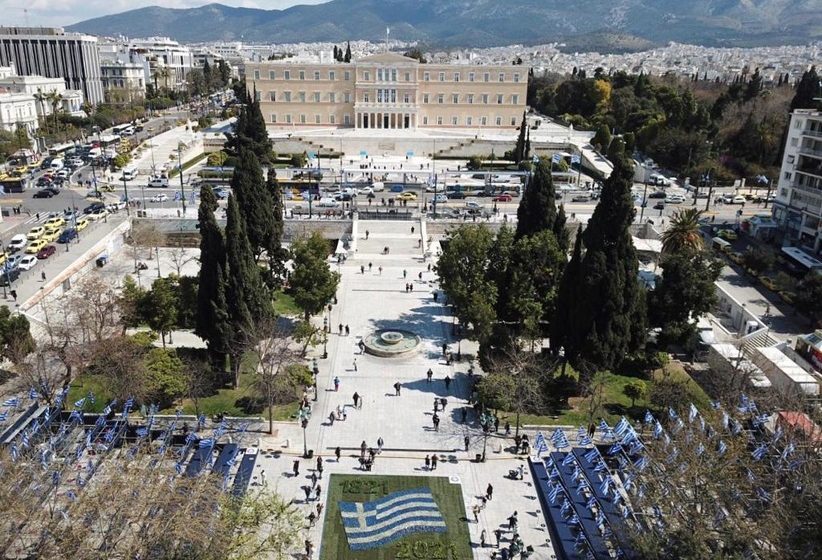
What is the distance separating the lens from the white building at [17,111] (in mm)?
74500

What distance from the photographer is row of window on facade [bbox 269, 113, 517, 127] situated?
8312 centimetres

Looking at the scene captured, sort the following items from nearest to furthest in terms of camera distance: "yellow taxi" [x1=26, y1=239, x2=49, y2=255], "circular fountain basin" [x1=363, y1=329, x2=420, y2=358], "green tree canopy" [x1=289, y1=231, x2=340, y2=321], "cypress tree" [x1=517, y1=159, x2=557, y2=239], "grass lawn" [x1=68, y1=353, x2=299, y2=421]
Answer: "grass lawn" [x1=68, y1=353, x2=299, y2=421], "green tree canopy" [x1=289, y1=231, x2=340, y2=321], "circular fountain basin" [x1=363, y1=329, x2=420, y2=358], "cypress tree" [x1=517, y1=159, x2=557, y2=239], "yellow taxi" [x1=26, y1=239, x2=49, y2=255]

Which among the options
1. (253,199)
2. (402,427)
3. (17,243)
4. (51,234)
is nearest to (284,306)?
(253,199)

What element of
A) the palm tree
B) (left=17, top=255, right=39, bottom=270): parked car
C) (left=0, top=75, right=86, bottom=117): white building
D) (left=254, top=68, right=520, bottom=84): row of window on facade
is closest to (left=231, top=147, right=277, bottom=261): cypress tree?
(left=17, top=255, right=39, bottom=270): parked car

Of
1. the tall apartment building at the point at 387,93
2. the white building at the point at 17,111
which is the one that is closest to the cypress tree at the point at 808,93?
the tall apartment building at the point at 387,93

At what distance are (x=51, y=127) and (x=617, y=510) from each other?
83898 millimetres

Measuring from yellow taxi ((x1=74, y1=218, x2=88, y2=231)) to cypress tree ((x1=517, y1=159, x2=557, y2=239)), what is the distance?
31502mm

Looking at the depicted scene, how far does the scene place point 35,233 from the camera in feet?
151

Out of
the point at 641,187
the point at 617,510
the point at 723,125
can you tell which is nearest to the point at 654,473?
the point at 617,510

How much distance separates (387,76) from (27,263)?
173ft

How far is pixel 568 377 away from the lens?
95.8 feet

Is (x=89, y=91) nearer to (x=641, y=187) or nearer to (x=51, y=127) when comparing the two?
(x=51, y=127)

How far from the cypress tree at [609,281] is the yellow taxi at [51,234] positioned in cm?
3609

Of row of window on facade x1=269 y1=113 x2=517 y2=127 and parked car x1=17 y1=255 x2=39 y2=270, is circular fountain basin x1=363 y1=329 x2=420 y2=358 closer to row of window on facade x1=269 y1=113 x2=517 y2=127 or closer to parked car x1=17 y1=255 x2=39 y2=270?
parked car x1=17 y1=255 x2=39 y2=270
